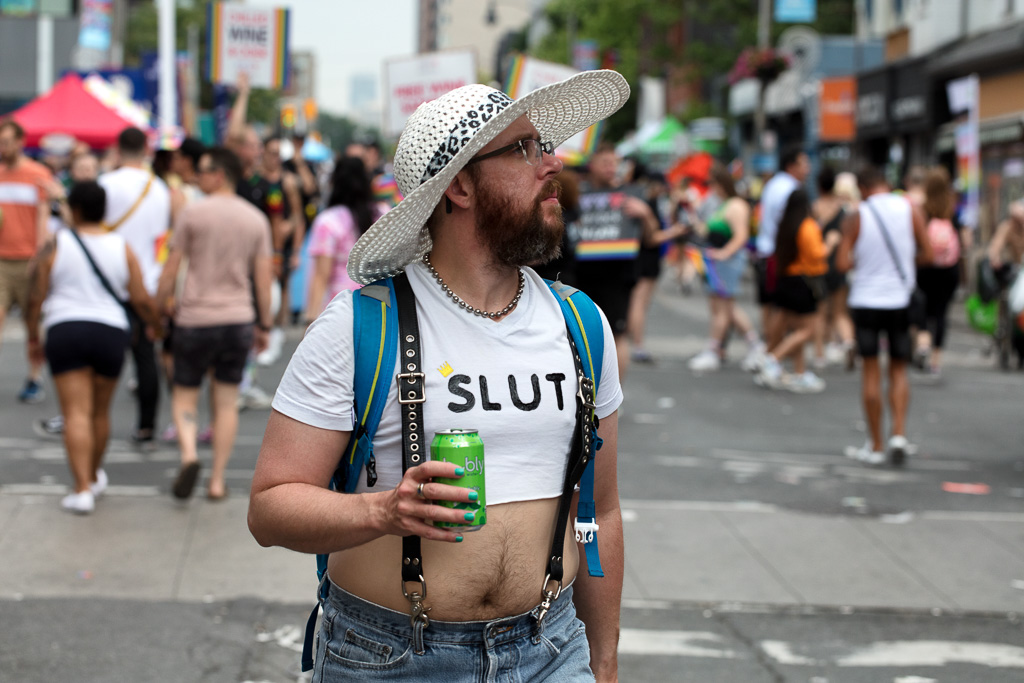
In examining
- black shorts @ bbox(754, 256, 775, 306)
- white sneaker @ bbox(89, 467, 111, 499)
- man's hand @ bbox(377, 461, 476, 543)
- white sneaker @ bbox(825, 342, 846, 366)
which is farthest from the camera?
white sneaker @ bbox(825, 342, 846, 366)

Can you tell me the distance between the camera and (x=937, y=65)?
23578mm

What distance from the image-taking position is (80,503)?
261 inches

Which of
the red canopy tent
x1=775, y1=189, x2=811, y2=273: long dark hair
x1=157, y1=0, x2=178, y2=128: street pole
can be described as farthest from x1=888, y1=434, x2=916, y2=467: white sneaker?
the red canopy tent

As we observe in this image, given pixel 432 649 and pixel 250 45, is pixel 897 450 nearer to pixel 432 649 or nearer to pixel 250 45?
pixel 432 649

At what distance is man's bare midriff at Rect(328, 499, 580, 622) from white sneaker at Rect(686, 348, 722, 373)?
1050 cm

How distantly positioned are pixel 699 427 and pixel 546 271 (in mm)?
2243

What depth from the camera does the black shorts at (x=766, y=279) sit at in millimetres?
11766

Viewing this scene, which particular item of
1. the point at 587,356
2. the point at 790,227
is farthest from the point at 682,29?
the point at 587,356

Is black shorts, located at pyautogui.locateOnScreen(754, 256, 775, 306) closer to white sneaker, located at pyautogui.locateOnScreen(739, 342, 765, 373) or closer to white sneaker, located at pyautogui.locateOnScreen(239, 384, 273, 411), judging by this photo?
white sneaker, located at pyautogui.locateOnScreen(739, 342, 765, 373)

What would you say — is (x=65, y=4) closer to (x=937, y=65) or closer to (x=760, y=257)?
(x=937, y=65)

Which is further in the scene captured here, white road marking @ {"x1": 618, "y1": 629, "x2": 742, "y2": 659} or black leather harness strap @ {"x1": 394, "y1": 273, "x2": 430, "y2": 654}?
white road marking @ {"x1": 618, "y1": 629, "x2": 742, "y2": 659}

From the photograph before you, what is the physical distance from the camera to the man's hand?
2031mm

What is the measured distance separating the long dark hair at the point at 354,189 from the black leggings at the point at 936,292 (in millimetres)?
6976

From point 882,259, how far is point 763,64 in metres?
22.1
